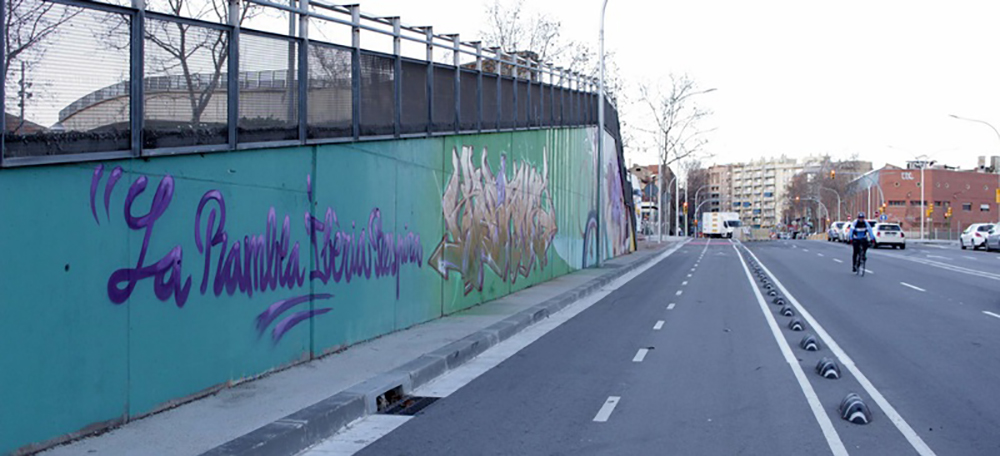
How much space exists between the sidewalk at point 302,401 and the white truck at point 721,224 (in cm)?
8639

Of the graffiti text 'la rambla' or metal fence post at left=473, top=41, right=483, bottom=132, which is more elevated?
metal fence post at left=473, top=41, right=483, bottom=132

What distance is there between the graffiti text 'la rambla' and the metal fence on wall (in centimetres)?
47

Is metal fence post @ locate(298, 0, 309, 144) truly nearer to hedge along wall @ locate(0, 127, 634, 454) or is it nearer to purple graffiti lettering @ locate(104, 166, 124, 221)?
hedge along wall @ locate(0, 127, 634, 454)

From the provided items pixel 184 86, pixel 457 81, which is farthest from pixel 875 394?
pixel 457 81

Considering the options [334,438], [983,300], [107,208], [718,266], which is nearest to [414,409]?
[334,438]

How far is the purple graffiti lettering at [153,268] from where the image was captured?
669 centimetres

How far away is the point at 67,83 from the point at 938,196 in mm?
119406

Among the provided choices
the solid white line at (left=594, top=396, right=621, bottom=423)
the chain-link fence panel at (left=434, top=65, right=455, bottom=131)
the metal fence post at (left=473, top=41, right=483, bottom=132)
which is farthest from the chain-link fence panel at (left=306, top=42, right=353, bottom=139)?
the metal fence post at (left=473, top=41, right=483, bottom=132)

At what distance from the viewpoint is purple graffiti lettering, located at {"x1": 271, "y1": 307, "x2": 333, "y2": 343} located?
902cm

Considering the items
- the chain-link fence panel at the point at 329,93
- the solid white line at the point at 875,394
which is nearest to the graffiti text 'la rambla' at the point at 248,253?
the chain-link fence panel at the point at 329,93

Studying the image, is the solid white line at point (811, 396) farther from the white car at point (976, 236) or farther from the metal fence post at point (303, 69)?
the white car at point (976, 236)

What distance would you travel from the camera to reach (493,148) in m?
17.2

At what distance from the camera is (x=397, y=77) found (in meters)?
12.6

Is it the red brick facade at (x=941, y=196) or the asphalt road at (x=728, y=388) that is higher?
the red brick facade at (x=941, y=196)
